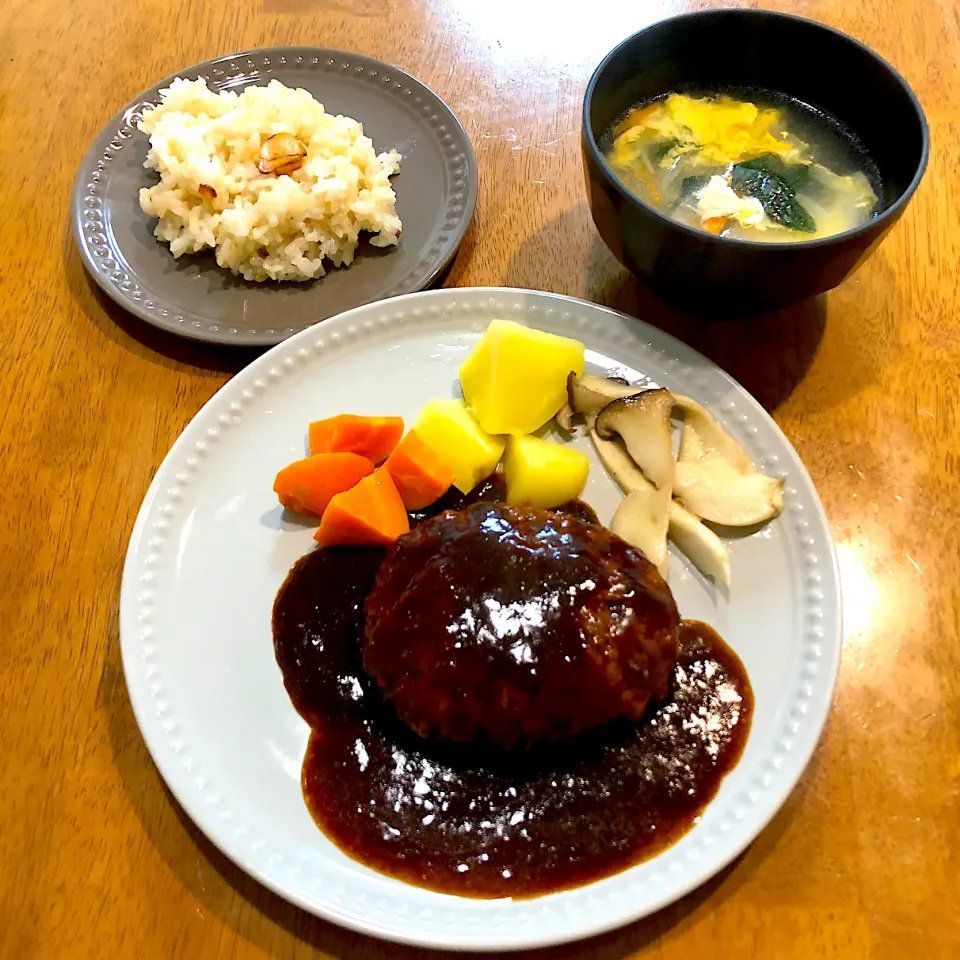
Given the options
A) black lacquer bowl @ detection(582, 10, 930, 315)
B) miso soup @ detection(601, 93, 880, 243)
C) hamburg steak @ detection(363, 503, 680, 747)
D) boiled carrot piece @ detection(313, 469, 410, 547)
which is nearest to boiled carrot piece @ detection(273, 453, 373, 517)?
boiled carrot piece @ detection(313, 469, 410, 547)

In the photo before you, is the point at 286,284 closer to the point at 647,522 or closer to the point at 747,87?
the point at 647,522

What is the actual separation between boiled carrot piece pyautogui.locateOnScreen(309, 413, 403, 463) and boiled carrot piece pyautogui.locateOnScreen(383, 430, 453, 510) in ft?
0.17

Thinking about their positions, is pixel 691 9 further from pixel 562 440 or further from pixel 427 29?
pixel 562 440

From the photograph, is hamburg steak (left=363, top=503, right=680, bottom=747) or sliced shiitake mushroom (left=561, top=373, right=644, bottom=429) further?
sliced shiitake mushroom (left=561, top=373, right=644, bottom=429)

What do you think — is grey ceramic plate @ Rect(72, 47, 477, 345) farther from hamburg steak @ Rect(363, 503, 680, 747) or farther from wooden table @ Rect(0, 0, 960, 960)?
hamburg steak @ Rect(363, 503, 680, 747)

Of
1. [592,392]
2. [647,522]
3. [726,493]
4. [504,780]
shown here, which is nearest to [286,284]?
[592,392]

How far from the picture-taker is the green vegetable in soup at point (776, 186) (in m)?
1.85

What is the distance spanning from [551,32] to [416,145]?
0.80 meters

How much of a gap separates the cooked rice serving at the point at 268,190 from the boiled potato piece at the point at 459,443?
2.03ft

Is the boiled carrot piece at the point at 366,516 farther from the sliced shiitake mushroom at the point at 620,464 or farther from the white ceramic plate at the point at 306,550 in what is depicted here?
the sliced shiitake mushroom at the point at 620,464

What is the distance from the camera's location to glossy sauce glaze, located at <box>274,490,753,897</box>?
4.84ft

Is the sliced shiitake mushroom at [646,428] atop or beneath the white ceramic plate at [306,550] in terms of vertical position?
atop

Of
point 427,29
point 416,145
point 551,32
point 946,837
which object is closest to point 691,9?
point 551,32

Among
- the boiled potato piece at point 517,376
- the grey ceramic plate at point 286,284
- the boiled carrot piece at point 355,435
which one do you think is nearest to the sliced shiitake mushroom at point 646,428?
the boiled potato piece at point 517,376
